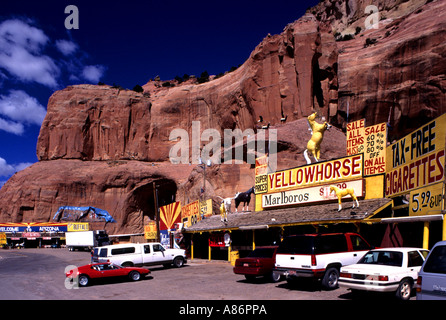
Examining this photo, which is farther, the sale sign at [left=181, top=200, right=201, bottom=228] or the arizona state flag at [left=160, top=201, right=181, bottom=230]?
the arizona state flag at [left=160, top=201, right=181, bottom=230]

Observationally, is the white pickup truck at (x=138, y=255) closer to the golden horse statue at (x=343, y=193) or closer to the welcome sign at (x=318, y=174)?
the welcome sign at (x=318, y=174)

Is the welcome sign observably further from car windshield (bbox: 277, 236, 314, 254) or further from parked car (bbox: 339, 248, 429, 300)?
parked car (bbox: 339, 248, 429, 300)

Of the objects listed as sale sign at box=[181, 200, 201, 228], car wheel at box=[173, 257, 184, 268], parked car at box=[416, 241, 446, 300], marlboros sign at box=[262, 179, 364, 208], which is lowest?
car wheel at box=[173, 257, 184, 268]

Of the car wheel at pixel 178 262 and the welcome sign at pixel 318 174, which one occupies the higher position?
the welcome sign at pixel 318 174

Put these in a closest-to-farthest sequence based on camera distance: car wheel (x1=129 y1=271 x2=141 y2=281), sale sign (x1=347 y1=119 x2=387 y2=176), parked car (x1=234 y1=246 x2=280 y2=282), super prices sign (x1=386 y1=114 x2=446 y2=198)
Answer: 1. super prices sign (x1=386 y1=114 x2=446 y2=198)
2. parked car (x1=234 y1=246 x2=280 y2=282)
3. car wheel (x1=129 y1=271 x2=141 y2=281)
4. sale sign (x1=347 y1=119 x2=387 y2=176)

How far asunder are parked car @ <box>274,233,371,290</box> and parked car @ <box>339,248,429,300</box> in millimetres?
1599

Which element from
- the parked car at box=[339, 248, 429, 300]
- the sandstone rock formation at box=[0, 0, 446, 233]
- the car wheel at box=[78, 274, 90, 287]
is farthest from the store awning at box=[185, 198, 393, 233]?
the sandstone rock formation at box=[0, 0, 446, 233]

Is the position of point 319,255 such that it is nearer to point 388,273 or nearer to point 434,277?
point 388,273

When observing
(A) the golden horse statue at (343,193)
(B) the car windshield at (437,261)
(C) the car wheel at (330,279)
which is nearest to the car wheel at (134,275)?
(C) the car wheel at (330,279)

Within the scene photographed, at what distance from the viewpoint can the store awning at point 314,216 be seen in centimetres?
1558

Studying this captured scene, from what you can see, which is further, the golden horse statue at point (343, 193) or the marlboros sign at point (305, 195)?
the marlboros sign at point (305, 195)

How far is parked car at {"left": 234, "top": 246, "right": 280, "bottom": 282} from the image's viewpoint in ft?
46.8

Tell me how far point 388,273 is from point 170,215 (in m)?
32.2
